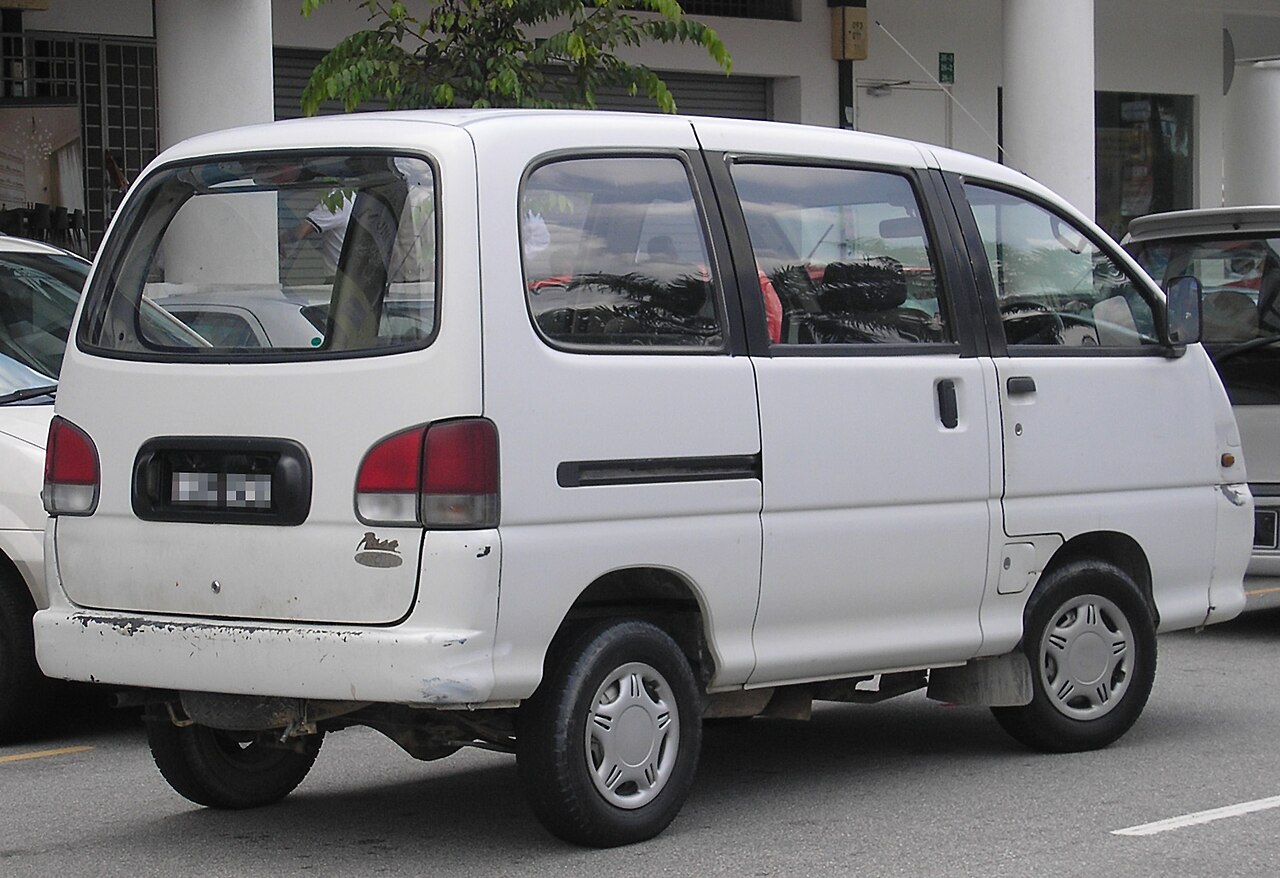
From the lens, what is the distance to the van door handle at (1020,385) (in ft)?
22.5

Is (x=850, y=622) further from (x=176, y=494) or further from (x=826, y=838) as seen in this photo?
(x=176, y=494)

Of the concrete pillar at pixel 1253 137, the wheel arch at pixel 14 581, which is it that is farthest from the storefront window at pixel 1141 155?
the wheel arch at pixel 14 581

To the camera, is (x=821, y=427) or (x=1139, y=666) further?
(x=1139, y=666)

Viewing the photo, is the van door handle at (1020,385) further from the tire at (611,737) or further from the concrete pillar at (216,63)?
the concrete pillar at (216,63)

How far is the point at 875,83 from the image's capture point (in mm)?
21562

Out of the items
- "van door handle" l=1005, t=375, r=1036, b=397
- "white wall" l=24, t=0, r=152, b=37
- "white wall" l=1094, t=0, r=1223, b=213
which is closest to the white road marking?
"van door handle" l=1005, t=375, r=1036, b=397

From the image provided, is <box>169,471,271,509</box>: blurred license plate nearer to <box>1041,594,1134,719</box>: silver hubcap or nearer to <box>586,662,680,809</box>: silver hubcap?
<box>586,662,680,809</box>: silver hubcap

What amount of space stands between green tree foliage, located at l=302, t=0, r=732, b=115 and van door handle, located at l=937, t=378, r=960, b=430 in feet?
16.5

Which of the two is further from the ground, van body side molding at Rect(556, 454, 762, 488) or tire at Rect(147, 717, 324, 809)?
van body side molding at Rect(556, 454, 762, 488)

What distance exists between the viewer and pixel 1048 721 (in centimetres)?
720

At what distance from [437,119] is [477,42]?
235 inches

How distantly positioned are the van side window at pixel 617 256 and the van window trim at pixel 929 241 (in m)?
0.12

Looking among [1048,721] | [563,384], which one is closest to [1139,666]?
[1048,721]

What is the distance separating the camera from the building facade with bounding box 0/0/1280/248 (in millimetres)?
15102
